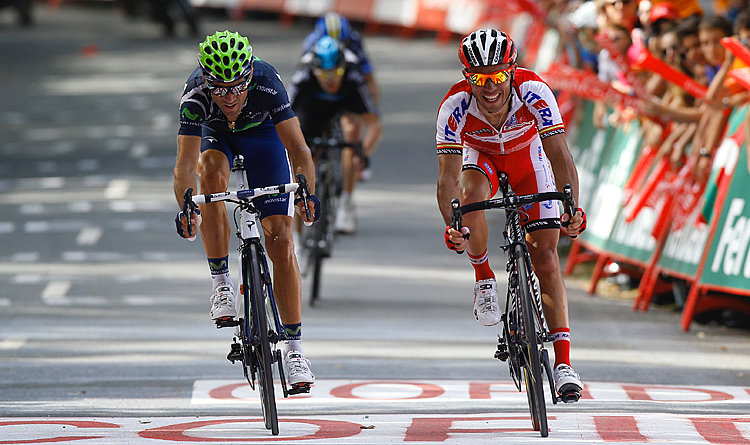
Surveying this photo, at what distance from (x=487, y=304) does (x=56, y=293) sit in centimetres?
624

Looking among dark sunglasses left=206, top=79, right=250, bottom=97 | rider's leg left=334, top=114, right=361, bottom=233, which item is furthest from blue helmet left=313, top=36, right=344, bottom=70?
dark sunglasses left=206, top=79, right=250, bottom=97

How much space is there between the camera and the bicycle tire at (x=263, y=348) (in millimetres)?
6680

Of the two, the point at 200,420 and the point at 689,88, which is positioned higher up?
the point at 689,88

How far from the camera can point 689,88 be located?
10.7 m

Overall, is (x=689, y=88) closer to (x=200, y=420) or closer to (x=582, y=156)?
(x=582, y=156)

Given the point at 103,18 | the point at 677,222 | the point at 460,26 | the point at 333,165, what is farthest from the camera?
the point at 103,18

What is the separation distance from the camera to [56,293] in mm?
12109

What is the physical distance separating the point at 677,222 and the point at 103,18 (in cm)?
3683

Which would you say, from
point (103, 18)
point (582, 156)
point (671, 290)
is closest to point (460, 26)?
point (103, 18)

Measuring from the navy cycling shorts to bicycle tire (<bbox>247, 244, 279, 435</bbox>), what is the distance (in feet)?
1.69

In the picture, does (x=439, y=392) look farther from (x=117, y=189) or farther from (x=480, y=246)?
(x=117, y=189)

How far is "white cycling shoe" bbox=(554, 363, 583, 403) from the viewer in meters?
6.53

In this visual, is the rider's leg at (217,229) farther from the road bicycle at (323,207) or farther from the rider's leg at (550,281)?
the road bicycle at (323,207)

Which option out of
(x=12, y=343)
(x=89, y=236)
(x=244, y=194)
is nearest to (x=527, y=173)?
(x=244, y=194)
